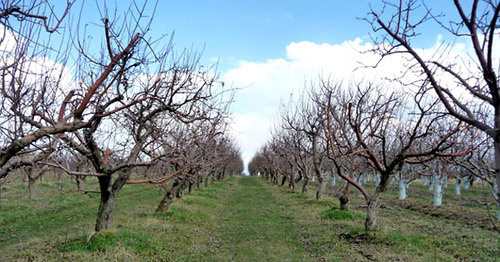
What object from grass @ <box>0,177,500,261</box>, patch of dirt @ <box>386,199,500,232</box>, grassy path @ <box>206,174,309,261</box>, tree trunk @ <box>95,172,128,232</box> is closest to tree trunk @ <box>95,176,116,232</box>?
tree trunk @ <box>95,172,128,232</box>

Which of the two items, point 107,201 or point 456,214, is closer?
point 107,201

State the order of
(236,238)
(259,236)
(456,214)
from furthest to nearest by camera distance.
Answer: (456,214)
(259,236)
(236,238)

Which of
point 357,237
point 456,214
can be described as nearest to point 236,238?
point 357,237

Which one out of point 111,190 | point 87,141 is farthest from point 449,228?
point 87,141

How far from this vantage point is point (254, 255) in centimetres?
968

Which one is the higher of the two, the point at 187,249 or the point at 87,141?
the point at 87,141

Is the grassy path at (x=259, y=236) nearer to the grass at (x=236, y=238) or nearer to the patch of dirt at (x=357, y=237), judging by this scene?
the grass at (x=236, y=238)

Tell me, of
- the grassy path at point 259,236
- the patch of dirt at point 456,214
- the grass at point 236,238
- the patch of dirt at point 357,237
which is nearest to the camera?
the grass at point 236,238

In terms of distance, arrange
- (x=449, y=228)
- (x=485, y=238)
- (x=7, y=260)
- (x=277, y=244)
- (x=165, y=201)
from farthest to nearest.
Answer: (x=165, y=201) → (x=449, y=228) → (x=485, y=238) → (x=277, y=244) → (x=7, y=260)

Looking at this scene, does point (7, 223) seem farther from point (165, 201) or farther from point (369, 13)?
point (369, 13)

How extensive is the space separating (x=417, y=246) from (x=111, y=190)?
915 cm

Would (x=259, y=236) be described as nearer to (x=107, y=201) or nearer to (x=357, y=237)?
(x=357, y=237)

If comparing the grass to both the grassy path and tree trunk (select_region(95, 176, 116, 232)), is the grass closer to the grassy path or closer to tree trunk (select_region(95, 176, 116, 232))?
the grassy path

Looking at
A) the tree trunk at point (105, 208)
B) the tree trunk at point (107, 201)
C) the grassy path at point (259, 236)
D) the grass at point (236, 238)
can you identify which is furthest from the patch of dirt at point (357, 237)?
the tree trunk at point (105, 208)
